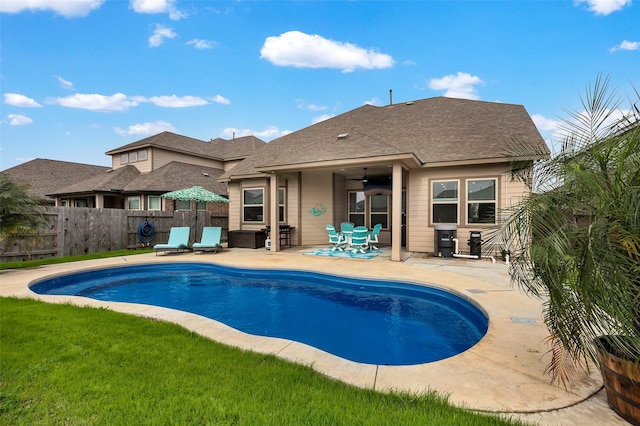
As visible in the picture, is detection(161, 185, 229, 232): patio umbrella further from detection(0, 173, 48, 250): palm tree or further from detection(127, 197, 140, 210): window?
detection(127, 197, 140, 210): window

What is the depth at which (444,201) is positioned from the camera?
970cm

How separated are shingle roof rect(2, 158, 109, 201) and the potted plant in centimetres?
2883

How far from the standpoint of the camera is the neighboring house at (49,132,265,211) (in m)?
17.5

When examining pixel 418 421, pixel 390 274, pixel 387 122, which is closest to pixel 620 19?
pixel 387 122

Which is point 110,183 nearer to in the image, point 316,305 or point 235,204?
point 235,204

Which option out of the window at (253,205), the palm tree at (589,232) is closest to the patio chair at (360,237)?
the window at (253,205)

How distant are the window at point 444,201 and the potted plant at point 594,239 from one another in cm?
→ 755

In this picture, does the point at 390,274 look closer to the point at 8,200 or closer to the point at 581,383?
the point at 581,383

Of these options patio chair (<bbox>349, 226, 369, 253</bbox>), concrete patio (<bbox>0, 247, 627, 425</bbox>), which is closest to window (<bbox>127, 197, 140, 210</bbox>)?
concrete patio (<bbox>0, 247, 627, 425</bbox>)

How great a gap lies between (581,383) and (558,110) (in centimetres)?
230

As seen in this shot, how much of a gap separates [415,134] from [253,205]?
7.63 metres

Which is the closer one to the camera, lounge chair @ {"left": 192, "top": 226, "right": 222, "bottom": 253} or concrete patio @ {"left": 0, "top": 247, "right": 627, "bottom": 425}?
concrete patio @ {"left": 0, "top": 247, "right": 627, "bottom": 425}

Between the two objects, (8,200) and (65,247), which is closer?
(8,200)

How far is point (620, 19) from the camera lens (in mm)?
8969
